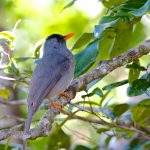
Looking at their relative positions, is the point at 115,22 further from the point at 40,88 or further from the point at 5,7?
the point at 5,7

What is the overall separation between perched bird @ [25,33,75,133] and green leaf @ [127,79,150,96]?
21.9 inches

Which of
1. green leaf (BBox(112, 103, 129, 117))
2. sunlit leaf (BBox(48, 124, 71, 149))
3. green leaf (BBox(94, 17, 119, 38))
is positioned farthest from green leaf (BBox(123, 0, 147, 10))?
sunlit leaf (BBox(48, 124, 71, 149))

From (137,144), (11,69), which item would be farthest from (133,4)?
(137,144)

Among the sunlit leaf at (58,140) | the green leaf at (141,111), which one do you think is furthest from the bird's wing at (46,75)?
the green leaf at (141,111)

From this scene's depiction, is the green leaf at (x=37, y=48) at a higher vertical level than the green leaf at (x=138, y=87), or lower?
higher

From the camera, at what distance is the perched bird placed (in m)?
4.18

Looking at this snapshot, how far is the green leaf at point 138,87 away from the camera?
11.9ft

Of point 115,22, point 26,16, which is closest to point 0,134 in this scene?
point 115,22

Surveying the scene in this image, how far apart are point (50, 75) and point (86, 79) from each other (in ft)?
2.61

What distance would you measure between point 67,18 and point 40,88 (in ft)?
7.89

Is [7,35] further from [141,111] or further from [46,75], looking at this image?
[141,111]

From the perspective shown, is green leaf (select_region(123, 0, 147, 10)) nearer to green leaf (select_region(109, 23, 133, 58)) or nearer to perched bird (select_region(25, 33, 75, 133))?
green leaf (select_region(109, 23, 133, 58))

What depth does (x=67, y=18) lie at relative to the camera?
6.56 m

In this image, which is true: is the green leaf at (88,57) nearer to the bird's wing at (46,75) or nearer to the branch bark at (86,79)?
the branch bark at (86,79)
